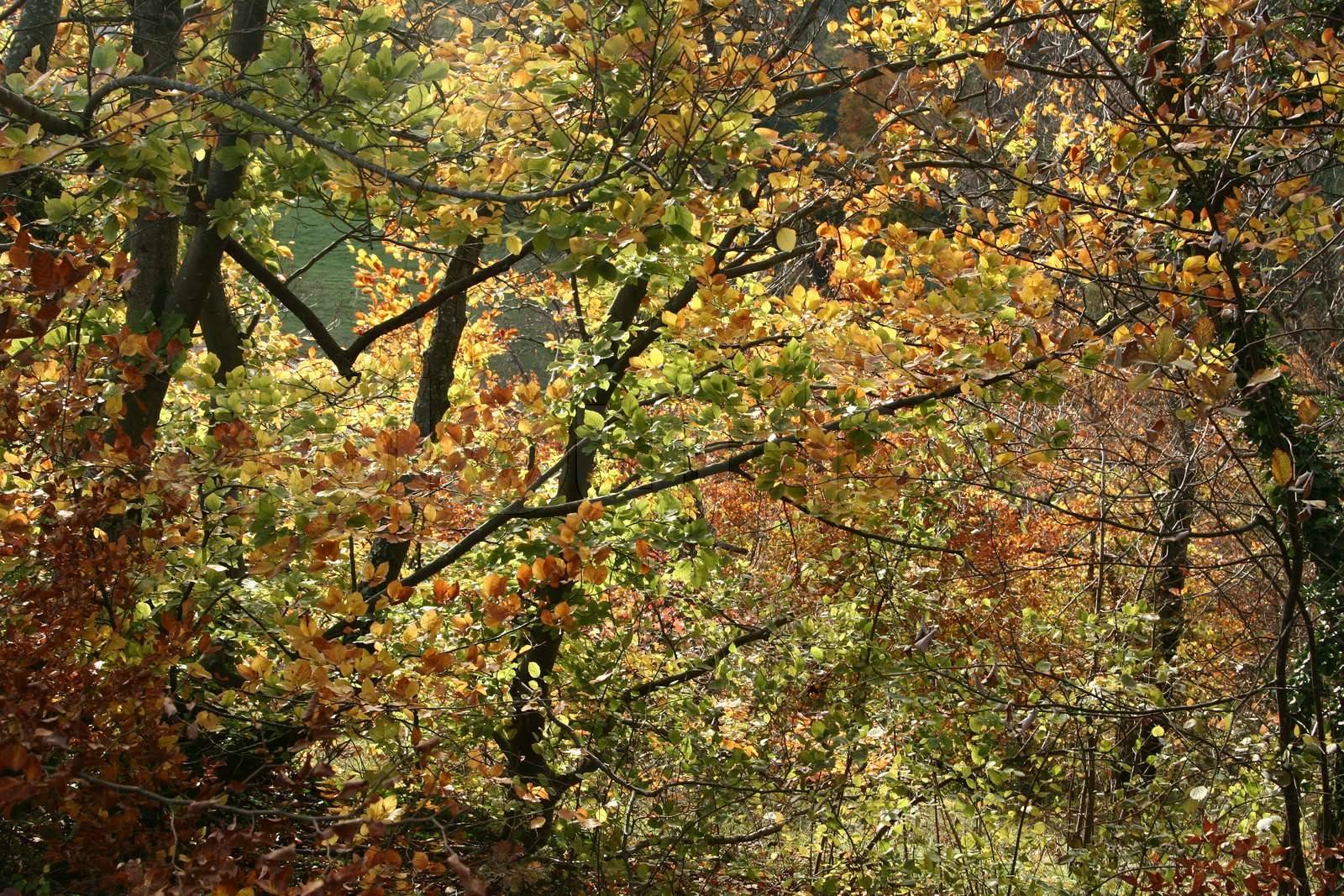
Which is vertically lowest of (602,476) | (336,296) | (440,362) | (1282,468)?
(1282,468)

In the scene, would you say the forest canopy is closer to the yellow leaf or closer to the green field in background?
the yellow leaf

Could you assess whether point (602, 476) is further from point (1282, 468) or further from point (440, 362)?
point (1282, 468)

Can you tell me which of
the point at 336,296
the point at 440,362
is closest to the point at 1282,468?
the point at 440,362

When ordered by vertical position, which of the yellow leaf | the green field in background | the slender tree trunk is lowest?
the yellow leaf

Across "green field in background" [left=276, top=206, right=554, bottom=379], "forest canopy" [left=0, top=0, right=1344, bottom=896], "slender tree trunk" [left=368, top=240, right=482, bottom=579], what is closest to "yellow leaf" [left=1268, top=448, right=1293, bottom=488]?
"forest canopy" [left=0, top=0, right=1344, bottom=896]

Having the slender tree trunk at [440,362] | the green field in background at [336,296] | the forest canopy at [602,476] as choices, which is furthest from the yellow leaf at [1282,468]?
the green field in background at [336,296]

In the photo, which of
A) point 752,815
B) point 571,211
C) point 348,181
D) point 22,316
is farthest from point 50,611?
point 752,815

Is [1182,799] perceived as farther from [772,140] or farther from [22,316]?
[22,316]

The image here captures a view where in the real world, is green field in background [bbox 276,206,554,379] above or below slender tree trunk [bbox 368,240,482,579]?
above

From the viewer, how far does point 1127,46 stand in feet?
20.5

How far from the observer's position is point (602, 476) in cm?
475

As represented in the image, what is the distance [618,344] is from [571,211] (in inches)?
67.1

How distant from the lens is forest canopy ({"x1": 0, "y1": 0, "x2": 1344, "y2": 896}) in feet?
8.89

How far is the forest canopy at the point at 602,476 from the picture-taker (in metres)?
2.71
